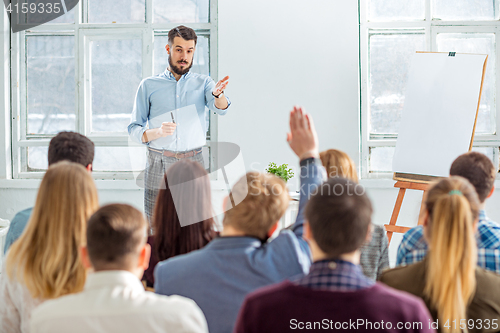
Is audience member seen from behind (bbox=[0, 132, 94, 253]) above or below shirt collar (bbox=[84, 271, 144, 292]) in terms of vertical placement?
above

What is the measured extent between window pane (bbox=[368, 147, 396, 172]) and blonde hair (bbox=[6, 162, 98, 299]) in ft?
Result: 9.72

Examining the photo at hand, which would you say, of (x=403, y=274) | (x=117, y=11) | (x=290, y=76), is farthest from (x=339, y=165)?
(x=117, y=11)

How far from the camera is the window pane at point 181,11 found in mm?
3752

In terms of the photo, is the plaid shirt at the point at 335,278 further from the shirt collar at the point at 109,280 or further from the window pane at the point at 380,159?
the window pane at the point at 380,159

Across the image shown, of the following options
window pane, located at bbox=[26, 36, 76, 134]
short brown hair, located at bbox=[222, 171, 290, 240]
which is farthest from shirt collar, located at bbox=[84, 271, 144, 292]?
window pane, located at bbox=[26, 36, 76, 134]

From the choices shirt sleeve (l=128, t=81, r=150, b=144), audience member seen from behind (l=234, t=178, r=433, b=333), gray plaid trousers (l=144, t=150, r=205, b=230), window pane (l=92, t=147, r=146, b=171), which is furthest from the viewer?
window pane (l=92, t=147, r=146, b=171)

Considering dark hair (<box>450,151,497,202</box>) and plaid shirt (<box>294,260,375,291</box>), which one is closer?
plaid shirt (<box>294,260,375,291</box>)

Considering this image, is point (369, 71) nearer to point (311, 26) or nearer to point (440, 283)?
point (311, 26)

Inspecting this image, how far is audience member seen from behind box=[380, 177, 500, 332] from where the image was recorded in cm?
105

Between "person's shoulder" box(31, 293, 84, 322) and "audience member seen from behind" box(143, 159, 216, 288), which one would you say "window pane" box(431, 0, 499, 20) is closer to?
"audience member seen from behind" box(143, 159, 216, 288)

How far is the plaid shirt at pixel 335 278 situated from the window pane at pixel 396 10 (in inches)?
131

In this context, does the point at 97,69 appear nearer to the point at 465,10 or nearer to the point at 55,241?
the point at 55,241

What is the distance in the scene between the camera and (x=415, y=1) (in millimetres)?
3715

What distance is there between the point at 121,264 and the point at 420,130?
2620 mm
